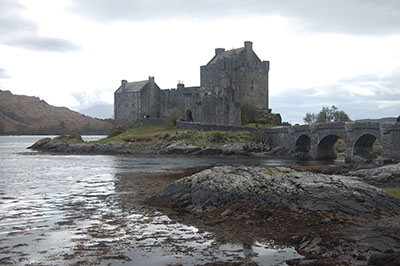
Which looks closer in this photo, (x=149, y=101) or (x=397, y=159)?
(x=397, y=159)

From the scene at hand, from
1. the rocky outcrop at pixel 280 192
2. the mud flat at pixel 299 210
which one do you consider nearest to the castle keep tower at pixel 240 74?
the rocky outcrop at pixel 280 192

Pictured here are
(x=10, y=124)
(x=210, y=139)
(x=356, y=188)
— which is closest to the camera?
(x=356, y=188)

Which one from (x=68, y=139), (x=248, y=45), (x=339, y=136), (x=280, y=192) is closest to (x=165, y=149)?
(x=339, y=136)

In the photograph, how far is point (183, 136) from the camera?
6362 cm

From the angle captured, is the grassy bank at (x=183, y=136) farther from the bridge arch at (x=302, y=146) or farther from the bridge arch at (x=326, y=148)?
the bridge arch at (x=326, y=148)

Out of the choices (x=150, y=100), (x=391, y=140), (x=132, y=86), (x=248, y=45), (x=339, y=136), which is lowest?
(x=391, y=140)

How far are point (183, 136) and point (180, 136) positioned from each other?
1.50 ft

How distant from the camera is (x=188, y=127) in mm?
67250

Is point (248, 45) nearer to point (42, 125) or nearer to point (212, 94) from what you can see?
point (212, 94)

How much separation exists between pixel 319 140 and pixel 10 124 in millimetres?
168006

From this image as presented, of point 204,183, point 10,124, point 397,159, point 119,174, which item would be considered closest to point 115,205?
point 204,183

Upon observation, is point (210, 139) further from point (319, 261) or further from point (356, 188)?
point (319, 261)

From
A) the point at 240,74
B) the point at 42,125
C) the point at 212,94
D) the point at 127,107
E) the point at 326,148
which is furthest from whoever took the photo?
the point at 42,125

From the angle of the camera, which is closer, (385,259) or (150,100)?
(385,259)
